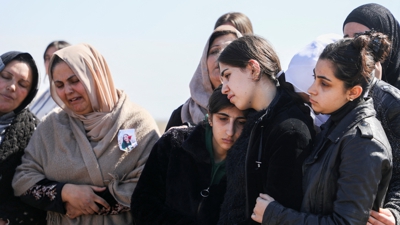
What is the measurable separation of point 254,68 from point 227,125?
0.41m

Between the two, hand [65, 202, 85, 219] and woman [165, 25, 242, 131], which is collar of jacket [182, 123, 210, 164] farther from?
hand [65, 202, 85, 219]

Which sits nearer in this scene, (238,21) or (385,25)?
(385,25)

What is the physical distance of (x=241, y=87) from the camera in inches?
115

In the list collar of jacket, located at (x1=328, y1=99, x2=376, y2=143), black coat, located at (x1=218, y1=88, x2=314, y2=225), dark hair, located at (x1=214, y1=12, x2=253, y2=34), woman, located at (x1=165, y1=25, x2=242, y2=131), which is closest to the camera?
collar of jacket, located at (x1=328, y1=99, x2=376, y2=143)

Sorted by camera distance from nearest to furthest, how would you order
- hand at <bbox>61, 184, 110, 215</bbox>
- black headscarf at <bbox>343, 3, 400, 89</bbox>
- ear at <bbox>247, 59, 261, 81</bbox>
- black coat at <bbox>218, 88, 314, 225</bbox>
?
1. black coat at <bbox>218, 88, 314, 225</bbox>
2. ear at <bbox>247, 59, 261, 81</bbox>
3. black headscarf at <bbox>343, 3, 400, 89</bbox>
4. hand at <bbox>61, 184, 110, 215</bbox>

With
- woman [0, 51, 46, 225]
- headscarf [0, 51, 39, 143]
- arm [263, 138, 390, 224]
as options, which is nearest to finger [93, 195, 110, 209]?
woman [0, 51, 46, 225]

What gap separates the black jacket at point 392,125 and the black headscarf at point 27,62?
2.86 metres

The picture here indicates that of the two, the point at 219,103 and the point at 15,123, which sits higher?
the point at 219,103

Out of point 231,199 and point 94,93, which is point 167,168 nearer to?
point 231,199

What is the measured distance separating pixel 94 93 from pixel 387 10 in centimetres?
222

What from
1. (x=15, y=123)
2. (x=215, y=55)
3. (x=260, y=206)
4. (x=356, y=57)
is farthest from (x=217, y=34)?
(x=260, y=206)

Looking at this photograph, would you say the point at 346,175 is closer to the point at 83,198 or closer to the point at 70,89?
the point at 83,198

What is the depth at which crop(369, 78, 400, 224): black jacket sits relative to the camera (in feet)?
8.73

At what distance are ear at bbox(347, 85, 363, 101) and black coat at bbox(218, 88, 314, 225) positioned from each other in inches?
11.2
